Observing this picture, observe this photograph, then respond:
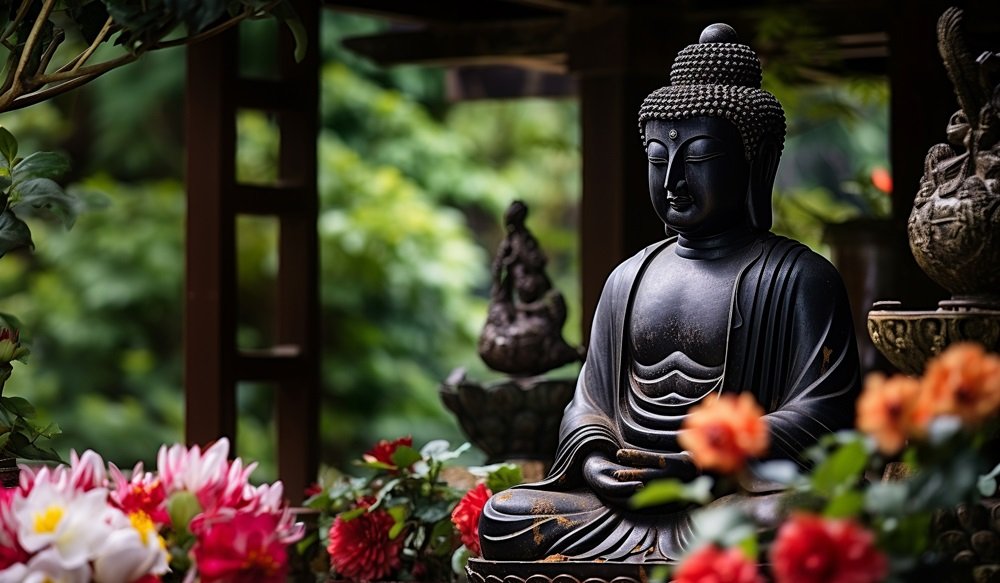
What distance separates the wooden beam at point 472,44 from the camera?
6.48 metres

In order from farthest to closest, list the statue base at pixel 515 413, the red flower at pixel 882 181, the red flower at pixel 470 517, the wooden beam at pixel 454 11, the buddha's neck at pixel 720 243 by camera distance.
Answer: the red flower at pixel 882 181, the wooden beam at pixel 454 11, the statue base at pixel 515 413, the red flower at pixel 470 517, the buddha's neck at pixel 720 243

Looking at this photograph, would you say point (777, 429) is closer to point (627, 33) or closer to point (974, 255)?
point (974, 255)

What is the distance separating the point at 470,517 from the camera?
399 cm

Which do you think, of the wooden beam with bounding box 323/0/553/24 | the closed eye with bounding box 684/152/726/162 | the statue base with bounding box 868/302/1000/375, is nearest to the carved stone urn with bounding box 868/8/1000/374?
the statue base with bounding box 868/302/1000/375

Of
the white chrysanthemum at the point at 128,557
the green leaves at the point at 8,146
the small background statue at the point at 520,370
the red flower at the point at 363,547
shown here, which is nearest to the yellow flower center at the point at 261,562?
the white chrysanthemum at the point at 128,557

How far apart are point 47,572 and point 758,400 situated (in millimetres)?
1770

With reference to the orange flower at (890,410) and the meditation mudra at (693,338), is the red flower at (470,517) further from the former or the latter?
the orange flower at (890,410)

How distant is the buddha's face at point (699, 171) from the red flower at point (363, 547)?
109 centimetres

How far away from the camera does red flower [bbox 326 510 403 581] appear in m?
4.23

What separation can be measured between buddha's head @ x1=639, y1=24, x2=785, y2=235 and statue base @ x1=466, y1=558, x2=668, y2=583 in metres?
0.79

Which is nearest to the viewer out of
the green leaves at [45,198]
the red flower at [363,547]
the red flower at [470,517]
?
the green leaves at [45,198]

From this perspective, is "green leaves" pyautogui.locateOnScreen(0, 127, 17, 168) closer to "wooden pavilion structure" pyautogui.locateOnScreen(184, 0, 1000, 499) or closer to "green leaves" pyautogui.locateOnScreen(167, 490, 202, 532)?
"green leaves" pyautogui.locateOnScreen(167, 490, 202, 532)

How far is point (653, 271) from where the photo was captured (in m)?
3.91

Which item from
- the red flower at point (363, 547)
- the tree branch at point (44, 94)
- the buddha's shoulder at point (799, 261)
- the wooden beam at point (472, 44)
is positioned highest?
the wooden beam at point (472, 44)
